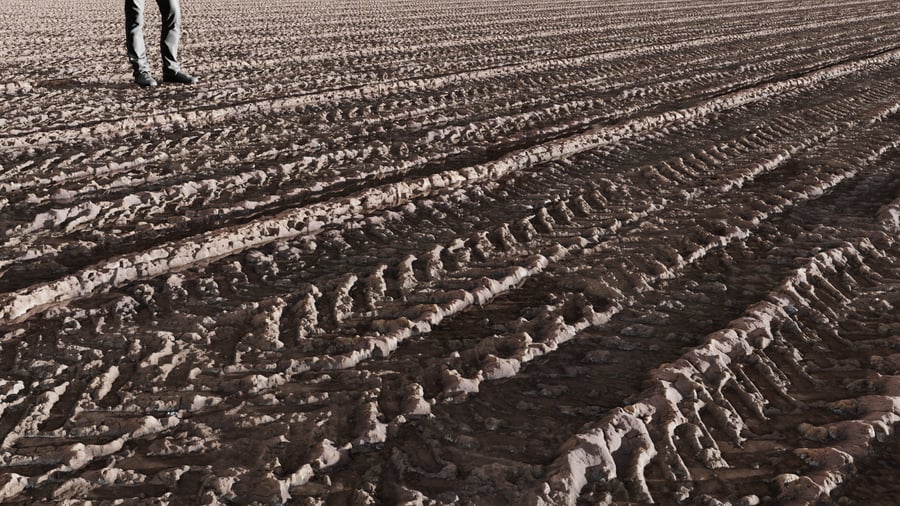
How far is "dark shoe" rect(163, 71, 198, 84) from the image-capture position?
627cm

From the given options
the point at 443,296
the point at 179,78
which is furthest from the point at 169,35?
the point at 443,296

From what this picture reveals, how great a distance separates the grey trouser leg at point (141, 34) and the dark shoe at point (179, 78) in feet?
0.13

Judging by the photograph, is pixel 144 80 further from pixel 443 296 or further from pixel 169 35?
pixel 443 296

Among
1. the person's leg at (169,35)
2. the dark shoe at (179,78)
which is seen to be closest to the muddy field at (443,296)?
the dark shoe at (179,78)

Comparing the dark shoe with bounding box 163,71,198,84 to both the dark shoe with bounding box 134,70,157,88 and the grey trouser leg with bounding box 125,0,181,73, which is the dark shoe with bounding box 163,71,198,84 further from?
the dark shoe with bounding box 134,70,157,88

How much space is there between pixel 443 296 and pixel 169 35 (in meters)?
4.73

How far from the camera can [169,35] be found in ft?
20.7

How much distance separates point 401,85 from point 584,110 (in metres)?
1.71

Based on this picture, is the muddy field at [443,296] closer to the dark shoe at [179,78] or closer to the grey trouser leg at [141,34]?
the dark shoe at [179,78]

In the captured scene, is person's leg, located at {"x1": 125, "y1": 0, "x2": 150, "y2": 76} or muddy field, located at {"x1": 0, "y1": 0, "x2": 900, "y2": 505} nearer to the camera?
muddy field, located at {"x1": 0, "y1": 0, "x2": 900, "y2": 505}

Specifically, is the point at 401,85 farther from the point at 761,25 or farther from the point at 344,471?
the point at 761,25

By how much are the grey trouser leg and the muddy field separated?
0.29m

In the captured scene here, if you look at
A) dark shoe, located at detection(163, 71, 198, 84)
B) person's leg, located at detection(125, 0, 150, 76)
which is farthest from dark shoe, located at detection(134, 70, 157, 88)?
dark shoe, located at detection(163, 71, 198, 84)

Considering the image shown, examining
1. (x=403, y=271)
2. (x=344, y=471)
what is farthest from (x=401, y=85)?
(x=344, y=471)
